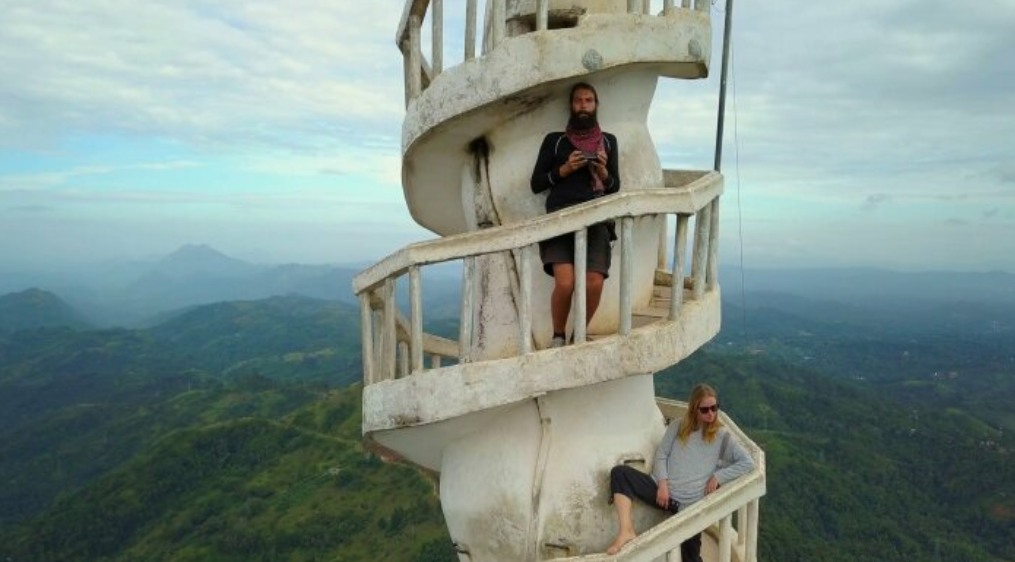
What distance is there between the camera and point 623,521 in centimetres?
635

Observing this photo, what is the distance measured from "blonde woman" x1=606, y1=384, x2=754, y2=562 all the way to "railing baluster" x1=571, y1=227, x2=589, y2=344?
1.42 metres

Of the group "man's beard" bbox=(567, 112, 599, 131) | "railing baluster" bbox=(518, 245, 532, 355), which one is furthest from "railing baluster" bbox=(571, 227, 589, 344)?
"man's beard" bbox=(567, 112, 599, 131)

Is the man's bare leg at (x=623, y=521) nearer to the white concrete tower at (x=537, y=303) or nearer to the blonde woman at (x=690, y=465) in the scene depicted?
the blonde woman at (x=690, y=465)

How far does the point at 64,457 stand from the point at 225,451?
58.3 meters

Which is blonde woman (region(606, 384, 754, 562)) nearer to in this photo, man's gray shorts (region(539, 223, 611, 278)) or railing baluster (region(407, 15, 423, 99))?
man's gray shorts (region(539, 223, 611, 278))

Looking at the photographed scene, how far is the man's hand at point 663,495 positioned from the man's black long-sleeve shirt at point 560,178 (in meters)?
2.58

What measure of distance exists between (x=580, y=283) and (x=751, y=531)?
3.05 metres

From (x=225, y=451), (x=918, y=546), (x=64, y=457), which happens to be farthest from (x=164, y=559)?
(x=918, y=546)

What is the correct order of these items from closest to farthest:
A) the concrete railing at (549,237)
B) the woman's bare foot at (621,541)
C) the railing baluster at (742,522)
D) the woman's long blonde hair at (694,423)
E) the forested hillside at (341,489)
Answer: the concrete railing at (549,237)
the woman's bare foot at (621,541)
the woman's long blonde hair at (694,423)
the railing baluster at (742,522)
the forested hillside at (341,489)

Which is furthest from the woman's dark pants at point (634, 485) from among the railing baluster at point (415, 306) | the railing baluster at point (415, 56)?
the railing baluster at point (415, 56)

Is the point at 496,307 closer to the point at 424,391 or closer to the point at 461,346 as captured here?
the point at 461,346

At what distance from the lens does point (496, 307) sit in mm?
7000

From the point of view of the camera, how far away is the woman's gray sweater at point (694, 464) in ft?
21.9

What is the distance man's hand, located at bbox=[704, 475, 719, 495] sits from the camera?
6633 millimetres
